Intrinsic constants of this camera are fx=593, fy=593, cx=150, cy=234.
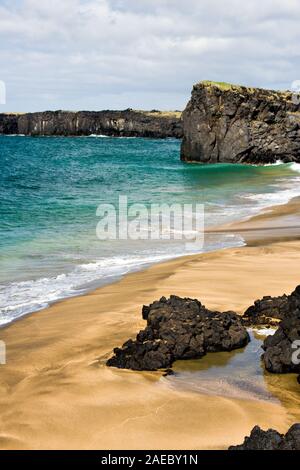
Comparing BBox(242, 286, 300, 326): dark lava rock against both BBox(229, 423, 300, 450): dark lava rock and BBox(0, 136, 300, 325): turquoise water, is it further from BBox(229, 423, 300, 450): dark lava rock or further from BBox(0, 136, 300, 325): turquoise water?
BBox(229, 423, 300, 450): dark lava rock

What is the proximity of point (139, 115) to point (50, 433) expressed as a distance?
7319 inches

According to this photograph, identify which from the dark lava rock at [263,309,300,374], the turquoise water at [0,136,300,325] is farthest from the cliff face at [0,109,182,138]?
the dark lava rock at [263,309,300,374]

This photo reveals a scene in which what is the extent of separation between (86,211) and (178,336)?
23938 millimetres

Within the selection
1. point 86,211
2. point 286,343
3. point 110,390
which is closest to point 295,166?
point 86,211

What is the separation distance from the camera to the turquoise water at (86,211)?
692 inches

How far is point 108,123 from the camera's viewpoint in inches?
7480

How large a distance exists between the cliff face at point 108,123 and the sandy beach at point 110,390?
17327 centimetres

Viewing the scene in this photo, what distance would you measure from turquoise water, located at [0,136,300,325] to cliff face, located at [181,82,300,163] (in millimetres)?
4208

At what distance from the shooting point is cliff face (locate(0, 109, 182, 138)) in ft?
611

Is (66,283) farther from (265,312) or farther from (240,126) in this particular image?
(240,126)

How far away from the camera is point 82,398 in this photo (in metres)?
9.08

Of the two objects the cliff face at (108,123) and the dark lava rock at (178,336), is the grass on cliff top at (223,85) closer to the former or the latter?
the dark lava rock at (178,336)

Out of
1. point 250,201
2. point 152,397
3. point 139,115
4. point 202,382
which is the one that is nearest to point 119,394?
point 152,397
